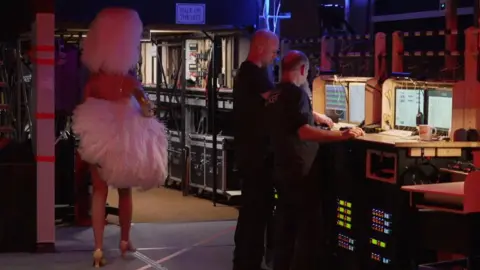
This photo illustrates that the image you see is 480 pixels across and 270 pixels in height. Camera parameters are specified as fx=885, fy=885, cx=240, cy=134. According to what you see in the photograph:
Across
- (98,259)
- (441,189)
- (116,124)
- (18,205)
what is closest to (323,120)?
(116,124)

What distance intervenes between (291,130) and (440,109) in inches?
42.5

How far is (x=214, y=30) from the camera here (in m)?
9.14

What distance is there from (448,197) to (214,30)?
4.64 meters

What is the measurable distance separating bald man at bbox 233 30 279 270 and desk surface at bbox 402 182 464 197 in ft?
3.38

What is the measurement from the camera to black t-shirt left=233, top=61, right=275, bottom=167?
5.70 m

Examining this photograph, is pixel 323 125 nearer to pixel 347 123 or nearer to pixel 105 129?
pixel 347 123

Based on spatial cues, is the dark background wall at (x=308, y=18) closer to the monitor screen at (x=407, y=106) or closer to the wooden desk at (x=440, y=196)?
the monitor screen at (x=407, y=106)

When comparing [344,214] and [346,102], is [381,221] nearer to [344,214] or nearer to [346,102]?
[344,214]

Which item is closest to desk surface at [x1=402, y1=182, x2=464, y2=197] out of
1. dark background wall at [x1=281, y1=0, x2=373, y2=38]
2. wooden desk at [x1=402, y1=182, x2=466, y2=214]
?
wooden desk at [x1=402, y1=182, x2=466, y2=214]

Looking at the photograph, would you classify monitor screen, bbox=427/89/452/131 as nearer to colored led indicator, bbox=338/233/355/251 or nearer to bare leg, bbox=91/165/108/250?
colored led indicator, bbox=338/233/355/251

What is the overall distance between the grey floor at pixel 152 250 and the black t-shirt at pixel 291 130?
131 centimetres


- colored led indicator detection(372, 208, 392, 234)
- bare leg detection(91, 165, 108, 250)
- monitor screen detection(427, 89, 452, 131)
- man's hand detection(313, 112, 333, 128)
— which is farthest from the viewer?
man's hand detection(313, 112, 333, 128)

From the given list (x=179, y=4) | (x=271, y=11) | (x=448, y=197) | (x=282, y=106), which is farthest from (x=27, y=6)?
(x=448, y=197)

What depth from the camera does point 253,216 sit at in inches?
227
